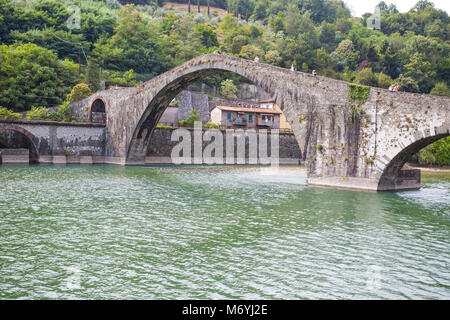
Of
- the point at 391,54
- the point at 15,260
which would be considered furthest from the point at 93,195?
the point at 391,54

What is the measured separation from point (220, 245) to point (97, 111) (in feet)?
116

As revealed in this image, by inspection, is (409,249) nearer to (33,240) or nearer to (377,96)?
(33,240)

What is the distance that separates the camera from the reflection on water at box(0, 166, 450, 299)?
24.1 ft

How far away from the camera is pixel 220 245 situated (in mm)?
10133

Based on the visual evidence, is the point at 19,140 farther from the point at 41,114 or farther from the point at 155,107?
the point at 155,107

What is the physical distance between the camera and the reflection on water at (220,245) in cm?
736

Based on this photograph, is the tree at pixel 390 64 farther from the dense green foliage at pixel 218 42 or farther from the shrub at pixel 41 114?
the shrub at pixel 41 114

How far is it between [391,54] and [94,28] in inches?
2058

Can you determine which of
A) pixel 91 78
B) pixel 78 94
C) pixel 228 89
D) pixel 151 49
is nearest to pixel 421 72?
pixel 228 89

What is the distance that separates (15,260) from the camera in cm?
854

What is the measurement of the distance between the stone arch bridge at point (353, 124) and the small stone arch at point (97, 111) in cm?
1895

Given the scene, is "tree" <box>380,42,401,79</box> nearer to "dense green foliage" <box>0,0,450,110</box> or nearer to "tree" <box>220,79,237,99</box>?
"dense green foliage" <box>0,0,450,110</box>

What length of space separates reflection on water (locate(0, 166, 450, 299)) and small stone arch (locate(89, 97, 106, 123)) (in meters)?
23.9

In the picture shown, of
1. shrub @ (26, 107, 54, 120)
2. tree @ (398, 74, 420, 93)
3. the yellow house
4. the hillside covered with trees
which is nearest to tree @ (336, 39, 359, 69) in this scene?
the hillside covered with trees
